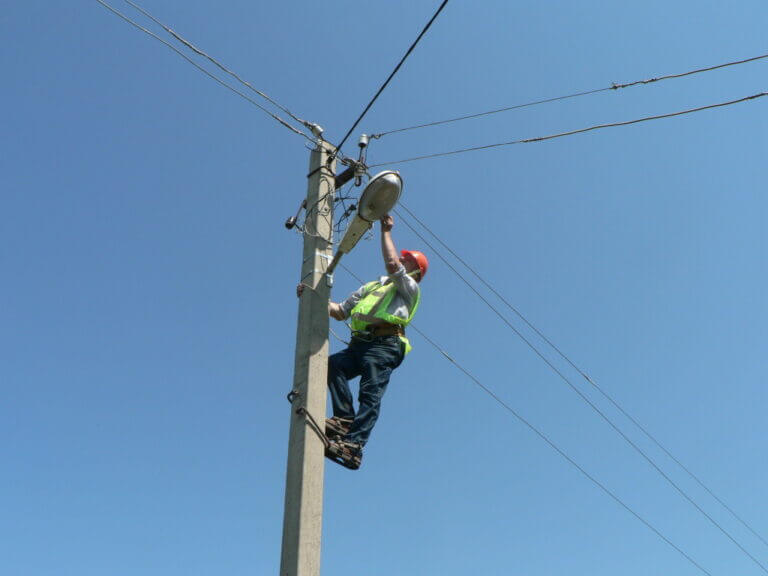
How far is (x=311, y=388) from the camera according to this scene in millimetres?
4508

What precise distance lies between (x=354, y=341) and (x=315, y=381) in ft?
2.78

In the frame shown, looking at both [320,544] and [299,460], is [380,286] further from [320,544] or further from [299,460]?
[320,544]

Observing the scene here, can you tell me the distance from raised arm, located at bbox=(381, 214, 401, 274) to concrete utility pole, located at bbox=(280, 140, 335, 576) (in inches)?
15.0

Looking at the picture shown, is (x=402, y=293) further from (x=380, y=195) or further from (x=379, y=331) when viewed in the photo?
(x=380, y=195)

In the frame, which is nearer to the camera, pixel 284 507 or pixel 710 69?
pixel 284 507

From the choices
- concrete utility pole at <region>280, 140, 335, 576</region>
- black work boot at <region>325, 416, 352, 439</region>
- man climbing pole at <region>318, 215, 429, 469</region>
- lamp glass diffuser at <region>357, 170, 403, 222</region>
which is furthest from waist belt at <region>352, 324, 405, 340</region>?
lamp glass diffuser at <region>357, 170, 403, 222</region>

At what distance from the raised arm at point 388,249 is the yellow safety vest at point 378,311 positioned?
0.77 ft

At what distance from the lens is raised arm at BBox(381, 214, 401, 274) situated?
5.13 m

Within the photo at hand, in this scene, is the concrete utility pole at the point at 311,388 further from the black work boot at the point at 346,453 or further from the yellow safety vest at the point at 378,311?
the yellow safety vest at the point at 378,311

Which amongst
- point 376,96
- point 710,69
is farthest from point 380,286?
point 710,69

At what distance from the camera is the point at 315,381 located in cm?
456

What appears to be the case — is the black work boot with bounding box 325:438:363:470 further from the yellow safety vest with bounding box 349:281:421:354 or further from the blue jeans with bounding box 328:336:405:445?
the yellow safety vest with bounding box 349:281:421:354

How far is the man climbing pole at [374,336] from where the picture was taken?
4.94 meters

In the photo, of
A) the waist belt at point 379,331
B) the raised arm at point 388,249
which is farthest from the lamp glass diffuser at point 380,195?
the waist belt at point 379,331
